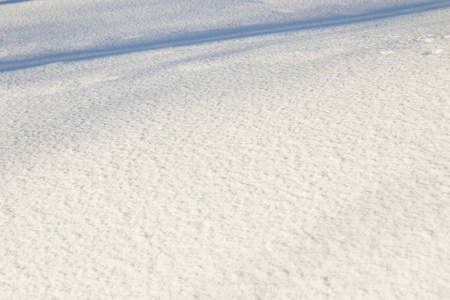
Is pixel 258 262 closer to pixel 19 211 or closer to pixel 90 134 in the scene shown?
pixel 19 211

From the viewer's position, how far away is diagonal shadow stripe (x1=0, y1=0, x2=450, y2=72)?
488 centimetres

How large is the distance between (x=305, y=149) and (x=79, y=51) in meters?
3.39

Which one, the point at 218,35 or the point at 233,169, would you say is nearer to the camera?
the point at 233,169

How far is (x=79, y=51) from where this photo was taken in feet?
16.8

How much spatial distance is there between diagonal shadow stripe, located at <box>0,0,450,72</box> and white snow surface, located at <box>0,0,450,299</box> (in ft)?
0.25

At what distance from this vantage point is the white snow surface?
5.97 feet

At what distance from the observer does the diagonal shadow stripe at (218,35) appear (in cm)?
488

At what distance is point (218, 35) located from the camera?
5332 millimetres

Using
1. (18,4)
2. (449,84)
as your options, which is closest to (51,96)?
(449,84)

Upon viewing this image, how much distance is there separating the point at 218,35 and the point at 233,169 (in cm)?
313

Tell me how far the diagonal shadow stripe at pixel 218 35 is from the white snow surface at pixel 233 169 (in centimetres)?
8

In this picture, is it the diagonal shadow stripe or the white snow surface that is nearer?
the white snow surface

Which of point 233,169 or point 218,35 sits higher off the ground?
point 218,35

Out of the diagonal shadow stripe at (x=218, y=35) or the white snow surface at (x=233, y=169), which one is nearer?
the white snow surface at (x=233, y=169)
